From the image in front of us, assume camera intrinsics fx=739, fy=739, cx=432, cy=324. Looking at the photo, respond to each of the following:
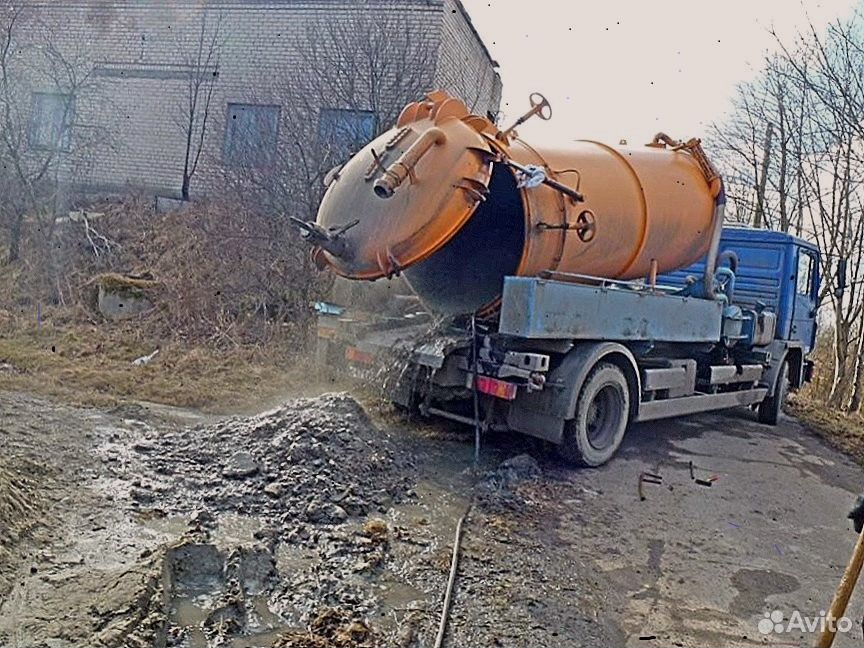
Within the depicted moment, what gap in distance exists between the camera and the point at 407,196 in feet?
18.2

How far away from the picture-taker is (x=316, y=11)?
14195 millimetres

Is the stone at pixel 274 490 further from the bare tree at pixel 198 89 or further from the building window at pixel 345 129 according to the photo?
the bare tree at pixel 198 89

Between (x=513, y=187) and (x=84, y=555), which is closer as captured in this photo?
(x=84, y=555)

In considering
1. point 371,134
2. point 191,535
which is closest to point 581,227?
point 191,535

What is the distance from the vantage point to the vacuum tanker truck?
5637 mm

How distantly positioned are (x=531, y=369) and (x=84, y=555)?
335cm

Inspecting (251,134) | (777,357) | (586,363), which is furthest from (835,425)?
(251,134)

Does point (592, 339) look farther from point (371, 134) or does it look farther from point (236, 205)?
point (236, 205)

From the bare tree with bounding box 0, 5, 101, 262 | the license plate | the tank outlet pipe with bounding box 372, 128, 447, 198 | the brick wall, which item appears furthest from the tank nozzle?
the bare tree with bounding box 0, 5, 101, 262

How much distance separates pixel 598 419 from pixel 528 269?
5.56ft

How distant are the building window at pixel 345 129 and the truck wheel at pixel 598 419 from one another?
6.11 meters

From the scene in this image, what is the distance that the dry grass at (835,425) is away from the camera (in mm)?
8873

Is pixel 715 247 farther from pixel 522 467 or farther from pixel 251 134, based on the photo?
pixel 251 134

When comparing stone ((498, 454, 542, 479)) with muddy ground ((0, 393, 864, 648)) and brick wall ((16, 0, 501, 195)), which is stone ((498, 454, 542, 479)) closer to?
muddy ground ((0, 393, 864, 648))
